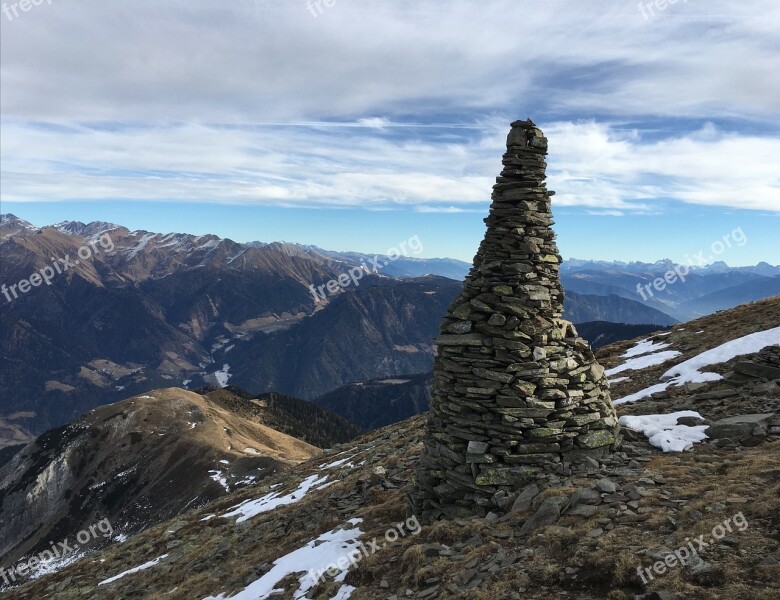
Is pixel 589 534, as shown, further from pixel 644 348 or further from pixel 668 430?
pixel 644 348

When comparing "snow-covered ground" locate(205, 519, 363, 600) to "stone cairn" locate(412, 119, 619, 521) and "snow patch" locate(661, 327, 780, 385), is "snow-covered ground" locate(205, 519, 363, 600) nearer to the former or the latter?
"stone cairn" locate(412, 119, 619, 521)

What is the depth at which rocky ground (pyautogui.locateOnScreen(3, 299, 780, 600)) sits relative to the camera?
34.8ft

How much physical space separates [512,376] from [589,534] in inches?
220

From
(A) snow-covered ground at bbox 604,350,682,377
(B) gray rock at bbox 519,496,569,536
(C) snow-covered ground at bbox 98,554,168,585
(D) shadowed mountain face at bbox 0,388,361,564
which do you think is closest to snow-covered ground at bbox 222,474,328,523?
(C) snow-covered ground at bbox 98,554,168,585

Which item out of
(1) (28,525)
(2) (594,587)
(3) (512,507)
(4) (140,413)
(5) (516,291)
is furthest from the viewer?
(4) (140,413)

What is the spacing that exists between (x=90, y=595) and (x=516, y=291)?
33.5 metres

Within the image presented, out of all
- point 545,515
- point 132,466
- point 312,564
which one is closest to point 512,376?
point 545,515

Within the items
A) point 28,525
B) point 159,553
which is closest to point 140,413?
point 28,525

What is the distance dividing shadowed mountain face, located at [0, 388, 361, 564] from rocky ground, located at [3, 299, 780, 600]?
94.1m

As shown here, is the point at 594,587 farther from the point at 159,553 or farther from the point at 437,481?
the point at 159,553

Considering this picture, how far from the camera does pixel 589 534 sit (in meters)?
12.5

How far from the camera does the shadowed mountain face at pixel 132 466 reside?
12300 cm

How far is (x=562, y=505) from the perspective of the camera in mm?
14266

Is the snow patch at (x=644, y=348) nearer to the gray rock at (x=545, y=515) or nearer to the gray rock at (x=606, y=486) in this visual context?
the gray rock at (x=606, y=486)
